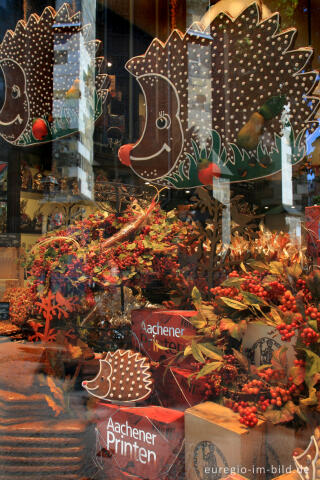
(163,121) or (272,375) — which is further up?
(163,121)

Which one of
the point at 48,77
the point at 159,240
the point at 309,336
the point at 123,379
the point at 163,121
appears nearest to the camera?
the point at 309,336

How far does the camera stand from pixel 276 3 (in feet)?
4.40

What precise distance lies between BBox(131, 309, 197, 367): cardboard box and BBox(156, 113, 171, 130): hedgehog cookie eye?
28.0 inches

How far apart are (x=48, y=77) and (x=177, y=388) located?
140cm

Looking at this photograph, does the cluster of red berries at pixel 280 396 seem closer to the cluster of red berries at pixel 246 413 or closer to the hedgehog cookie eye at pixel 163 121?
the cluster of red berries at pixel 246 413

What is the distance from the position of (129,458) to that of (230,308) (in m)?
0.45

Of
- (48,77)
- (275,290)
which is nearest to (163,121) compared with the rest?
(48,77)

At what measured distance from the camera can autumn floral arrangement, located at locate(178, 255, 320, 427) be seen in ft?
2.66

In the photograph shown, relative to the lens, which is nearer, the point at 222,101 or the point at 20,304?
the point at 222,101

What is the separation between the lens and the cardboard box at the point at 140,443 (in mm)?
950

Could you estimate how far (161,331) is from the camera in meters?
1.11

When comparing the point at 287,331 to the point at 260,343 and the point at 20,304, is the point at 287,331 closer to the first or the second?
the point at 260,343

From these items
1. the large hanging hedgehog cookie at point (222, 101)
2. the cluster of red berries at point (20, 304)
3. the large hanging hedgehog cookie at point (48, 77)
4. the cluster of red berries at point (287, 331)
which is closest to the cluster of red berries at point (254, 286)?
the cluster of red berries at point (287, 331)

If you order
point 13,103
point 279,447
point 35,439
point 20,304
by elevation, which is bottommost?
point 35,439
